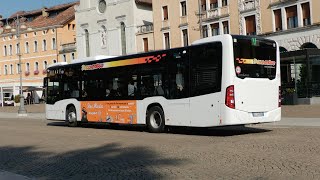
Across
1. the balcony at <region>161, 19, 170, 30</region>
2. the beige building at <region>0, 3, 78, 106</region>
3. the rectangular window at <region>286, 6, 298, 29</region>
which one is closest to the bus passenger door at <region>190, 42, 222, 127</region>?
the rectangular window at <region>286, 6, 298, 29</region>

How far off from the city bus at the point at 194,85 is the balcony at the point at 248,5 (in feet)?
89.1

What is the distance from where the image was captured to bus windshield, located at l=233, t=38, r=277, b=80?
48.7 feet

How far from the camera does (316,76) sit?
34.7 metres

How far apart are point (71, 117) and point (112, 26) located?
39770 mm

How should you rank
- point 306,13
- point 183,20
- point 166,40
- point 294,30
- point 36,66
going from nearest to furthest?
point 306,13 < point 294,30 < point 183,20 < point 166,40 < point 36,66

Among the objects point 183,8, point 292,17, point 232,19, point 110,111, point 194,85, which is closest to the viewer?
point 194,85

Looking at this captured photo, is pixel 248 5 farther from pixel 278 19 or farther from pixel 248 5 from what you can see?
pixel 278 19

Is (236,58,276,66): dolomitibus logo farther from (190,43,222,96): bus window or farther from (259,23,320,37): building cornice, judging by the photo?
(259,23,320,37): building cornice

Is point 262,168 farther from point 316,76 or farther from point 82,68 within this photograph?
point 316,76

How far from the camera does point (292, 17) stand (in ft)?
136

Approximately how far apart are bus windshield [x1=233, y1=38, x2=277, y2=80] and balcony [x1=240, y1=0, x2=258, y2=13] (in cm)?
2962

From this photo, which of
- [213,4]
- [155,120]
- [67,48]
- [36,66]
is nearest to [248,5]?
[213,4]

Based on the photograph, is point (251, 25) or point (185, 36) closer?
point (251, 25)

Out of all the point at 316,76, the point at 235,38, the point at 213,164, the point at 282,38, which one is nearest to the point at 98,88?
the point at 235,38
